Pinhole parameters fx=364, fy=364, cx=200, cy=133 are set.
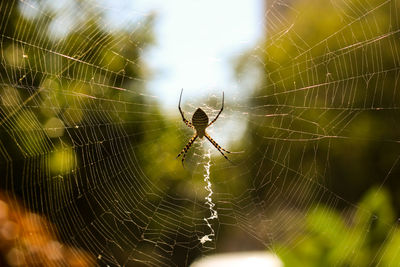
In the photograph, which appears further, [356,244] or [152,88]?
[152,88]

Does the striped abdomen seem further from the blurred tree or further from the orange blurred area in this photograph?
the orange blurred area

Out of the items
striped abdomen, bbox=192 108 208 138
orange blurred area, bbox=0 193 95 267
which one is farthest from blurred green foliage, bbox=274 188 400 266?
orange blurred area, bbox=0 193 95 267

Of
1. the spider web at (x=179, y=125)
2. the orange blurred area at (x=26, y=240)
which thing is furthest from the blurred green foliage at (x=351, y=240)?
the orange blurred area at (x=26, y=240)

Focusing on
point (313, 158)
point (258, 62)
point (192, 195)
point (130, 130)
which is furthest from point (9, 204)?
point (313, 158)

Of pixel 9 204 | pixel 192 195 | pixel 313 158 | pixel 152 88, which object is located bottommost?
pixel 192 195

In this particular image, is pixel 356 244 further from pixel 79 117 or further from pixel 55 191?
pixel 79 117

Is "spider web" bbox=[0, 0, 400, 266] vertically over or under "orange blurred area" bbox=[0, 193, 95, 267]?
over

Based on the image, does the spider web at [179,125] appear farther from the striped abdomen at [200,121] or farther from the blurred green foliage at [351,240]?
the blurred green foliage at [351,240]

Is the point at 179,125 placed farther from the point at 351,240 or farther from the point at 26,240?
the point at 351,240
